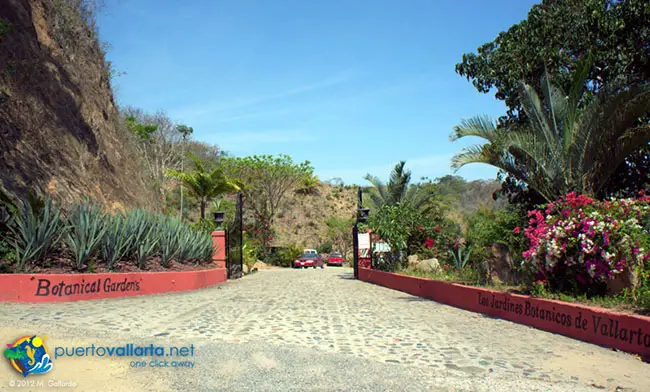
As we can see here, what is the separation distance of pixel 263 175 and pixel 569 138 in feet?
117

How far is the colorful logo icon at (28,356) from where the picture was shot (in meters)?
4.74

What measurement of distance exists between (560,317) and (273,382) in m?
4.74

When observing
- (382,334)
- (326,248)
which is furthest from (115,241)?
(326,248)

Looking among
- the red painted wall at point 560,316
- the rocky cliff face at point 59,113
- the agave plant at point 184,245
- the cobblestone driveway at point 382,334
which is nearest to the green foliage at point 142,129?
the rocky cliff face at point 59,113

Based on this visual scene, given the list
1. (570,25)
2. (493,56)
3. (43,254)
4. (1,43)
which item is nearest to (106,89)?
(1,43)

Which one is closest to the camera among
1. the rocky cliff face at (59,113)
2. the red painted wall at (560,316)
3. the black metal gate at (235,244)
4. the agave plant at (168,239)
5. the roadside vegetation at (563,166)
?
the red painted wall at (560,316)

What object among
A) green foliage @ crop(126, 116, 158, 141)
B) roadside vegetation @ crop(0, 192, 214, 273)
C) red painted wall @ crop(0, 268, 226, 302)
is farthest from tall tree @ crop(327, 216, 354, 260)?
red painted wall @ crop(0, 268, 226, 302)

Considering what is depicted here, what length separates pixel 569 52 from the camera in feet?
47.9

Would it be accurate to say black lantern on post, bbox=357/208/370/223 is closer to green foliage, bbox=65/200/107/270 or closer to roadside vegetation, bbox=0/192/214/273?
roadside vegetation, bbox=0/192/214/273

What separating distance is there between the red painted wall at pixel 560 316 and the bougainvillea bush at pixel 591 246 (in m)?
0.64

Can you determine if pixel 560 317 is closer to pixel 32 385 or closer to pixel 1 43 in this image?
pixel 32 385

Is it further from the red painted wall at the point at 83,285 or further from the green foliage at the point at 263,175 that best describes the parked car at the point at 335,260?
the red painted wall at the point at 83,285

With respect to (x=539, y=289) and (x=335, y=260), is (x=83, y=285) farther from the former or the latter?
(x=335, y=260)

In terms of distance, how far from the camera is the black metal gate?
19891mm
